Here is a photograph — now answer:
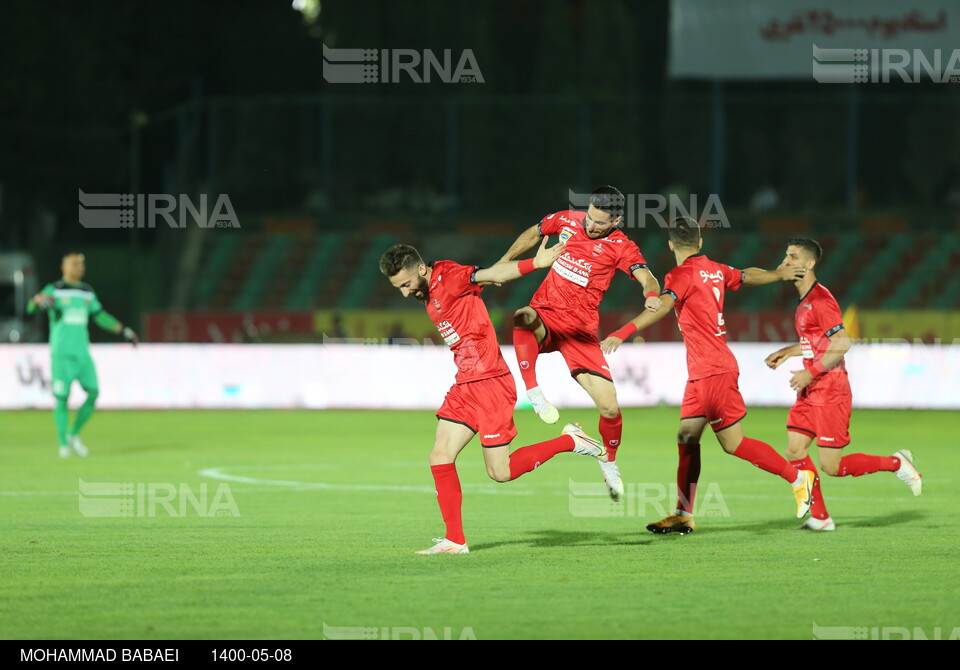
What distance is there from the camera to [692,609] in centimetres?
805

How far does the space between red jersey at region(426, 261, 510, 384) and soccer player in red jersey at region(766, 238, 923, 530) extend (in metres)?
2.37

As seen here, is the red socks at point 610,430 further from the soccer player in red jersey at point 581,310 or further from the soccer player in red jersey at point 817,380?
the soccer player in red jersey at point 817,380

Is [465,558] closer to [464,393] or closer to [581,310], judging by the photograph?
[464,393]

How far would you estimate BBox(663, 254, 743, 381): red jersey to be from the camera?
35.6 ft

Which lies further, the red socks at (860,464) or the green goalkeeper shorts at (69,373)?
the green goalkeeper shorts at (69,373)

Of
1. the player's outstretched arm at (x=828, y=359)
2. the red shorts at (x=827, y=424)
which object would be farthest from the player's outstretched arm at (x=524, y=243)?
the red shorts at (x=827, y=424)

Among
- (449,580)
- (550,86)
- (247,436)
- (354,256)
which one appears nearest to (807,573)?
(449,580)

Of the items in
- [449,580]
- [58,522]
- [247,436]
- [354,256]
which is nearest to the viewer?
[449,580]

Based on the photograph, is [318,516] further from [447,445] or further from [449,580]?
[449,580]

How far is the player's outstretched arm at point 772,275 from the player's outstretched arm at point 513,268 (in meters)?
1.78

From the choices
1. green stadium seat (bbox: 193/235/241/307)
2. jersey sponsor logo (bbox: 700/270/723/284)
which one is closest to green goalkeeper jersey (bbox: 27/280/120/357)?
jersey sponsor logo (bbox: 700/270/723/284)

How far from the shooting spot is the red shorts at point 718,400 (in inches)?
424

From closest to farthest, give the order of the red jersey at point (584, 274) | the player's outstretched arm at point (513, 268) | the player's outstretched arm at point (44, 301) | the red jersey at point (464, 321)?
the player's outstretched arm at point (513, 268) < the red jersey at point (464, 321) < the red jersey at point (584, 274) < the player's outstretched arm at point (44, 301)

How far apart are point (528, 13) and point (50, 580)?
177ft
